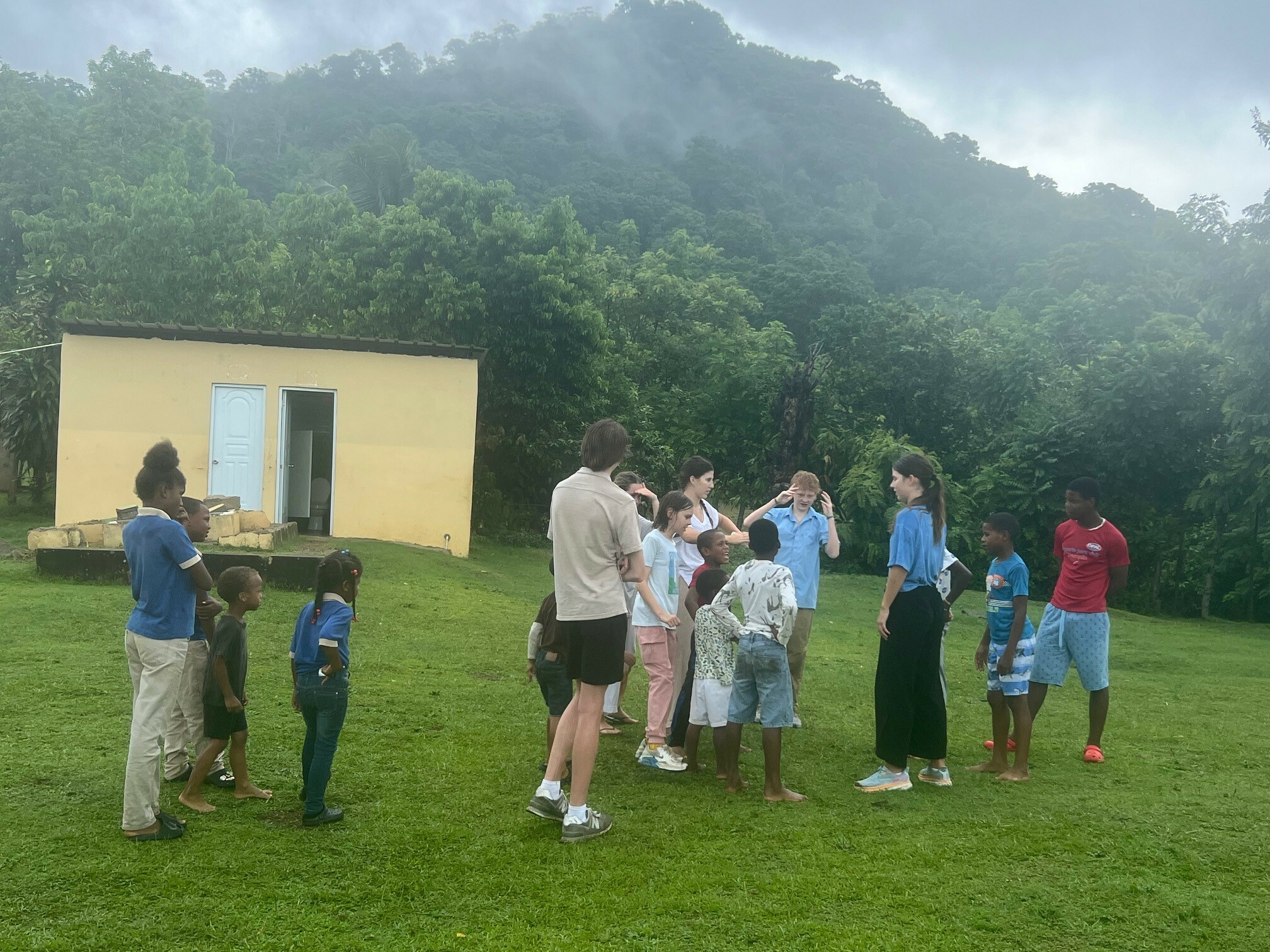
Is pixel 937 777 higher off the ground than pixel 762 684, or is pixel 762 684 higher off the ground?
pixel 762 684

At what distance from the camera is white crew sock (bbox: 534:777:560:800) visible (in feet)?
14.5

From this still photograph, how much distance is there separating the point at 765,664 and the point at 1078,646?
7.09 feet

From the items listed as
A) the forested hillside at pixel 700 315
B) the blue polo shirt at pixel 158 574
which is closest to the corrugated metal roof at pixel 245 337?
the forested hillside at pixel 700 315

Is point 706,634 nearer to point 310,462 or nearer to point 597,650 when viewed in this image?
point 597,650

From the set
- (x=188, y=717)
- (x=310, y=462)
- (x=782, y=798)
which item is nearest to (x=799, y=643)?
(x=782, y=798)

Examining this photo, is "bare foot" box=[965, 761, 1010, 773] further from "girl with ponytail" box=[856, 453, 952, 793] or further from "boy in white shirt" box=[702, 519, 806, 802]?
"boy in white shirt" box=[702, 519, 806, 802]

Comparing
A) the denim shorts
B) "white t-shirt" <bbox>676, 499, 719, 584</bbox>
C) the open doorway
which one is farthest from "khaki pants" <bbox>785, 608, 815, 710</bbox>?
the open doorway

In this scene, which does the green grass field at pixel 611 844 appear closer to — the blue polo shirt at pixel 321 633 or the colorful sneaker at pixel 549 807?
the colorful sneaker at pixel 549 807

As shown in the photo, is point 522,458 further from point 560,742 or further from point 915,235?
point 915,235

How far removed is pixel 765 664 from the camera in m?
4.98

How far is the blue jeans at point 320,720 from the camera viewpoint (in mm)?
4215

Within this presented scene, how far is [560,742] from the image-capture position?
443 cm

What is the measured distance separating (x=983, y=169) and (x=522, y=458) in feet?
202

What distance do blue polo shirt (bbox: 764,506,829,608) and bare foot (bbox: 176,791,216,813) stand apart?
11.9 feet
